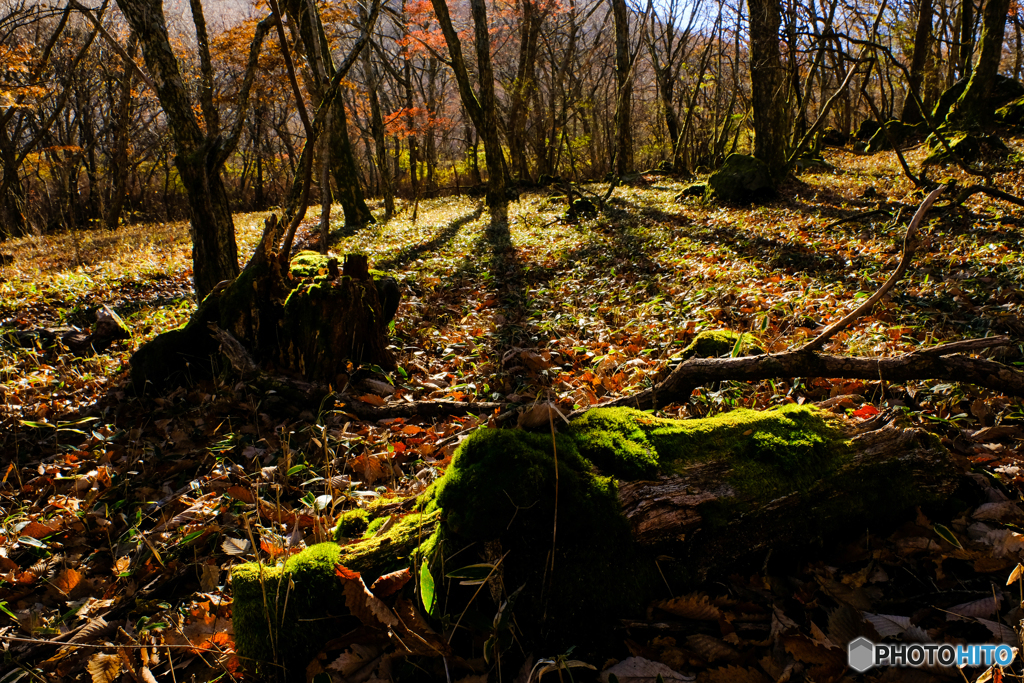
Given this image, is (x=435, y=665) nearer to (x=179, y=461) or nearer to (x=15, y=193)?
(x=179, y=461)

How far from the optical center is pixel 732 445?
1950 millimetres

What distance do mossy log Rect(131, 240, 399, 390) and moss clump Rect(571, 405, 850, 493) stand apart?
2714 millimetres

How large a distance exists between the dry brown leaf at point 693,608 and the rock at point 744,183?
10.7m

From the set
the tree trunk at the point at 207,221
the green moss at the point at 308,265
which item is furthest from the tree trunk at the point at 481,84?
the green moss at the point at 308,265

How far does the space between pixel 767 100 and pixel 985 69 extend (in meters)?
4.02

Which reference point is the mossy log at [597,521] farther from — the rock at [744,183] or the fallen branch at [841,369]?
the rock at [744,183]

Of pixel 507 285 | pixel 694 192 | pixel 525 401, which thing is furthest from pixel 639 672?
pixel 694 192

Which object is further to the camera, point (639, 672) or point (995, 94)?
point (995, 94)

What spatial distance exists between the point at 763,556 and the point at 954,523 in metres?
0.77

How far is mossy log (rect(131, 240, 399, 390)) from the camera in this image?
4.14m

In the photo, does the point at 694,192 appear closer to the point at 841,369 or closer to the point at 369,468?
the point at 841,369

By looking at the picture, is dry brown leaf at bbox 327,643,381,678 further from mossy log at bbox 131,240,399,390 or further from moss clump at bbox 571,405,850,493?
mossy log at bbox 131,240,399,390

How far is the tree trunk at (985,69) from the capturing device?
1019 centimetres

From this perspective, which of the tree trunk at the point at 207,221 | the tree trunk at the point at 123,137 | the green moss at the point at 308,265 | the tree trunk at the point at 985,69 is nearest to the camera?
the green moss at the point at 308,265
